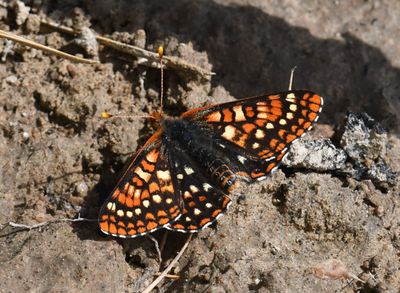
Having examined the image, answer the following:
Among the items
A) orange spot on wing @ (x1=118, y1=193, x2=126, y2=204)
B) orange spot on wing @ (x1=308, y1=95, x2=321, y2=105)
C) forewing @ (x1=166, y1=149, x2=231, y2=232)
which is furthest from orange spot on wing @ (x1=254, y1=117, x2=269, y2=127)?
orange spot on wing @ (x1=118, y1=193, x2=126, y2=204)

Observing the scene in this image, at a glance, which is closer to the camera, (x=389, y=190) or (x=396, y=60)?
(x=389, y=190)

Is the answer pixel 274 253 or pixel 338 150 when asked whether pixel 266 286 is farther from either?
pixel 338 150

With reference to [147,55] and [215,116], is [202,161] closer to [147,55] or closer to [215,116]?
[215,116]

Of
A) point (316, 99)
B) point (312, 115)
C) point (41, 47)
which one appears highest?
point (316, 99)

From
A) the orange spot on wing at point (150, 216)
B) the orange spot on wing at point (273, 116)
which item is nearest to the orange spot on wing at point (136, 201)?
the orange spot on wing at point (150, 216)

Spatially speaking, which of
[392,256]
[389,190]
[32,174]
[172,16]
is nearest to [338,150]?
[389,190]

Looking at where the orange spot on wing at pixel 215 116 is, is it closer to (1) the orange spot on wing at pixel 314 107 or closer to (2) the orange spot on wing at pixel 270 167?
(2) the orange spot on wing at pixel 270 167

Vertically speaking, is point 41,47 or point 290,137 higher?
point 290,137

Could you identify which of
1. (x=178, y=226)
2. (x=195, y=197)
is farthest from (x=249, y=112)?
(x=178, y=226)
